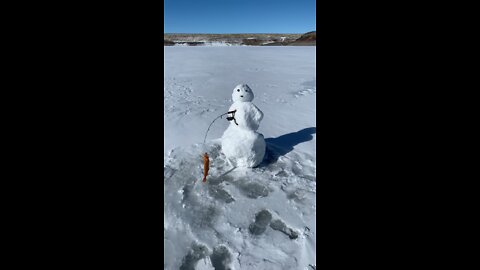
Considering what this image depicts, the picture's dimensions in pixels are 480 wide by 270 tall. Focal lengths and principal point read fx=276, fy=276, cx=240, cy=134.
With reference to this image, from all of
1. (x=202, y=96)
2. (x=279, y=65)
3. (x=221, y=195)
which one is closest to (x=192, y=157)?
(x=221, y=195)

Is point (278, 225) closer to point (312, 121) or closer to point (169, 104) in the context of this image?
point (312, 121)

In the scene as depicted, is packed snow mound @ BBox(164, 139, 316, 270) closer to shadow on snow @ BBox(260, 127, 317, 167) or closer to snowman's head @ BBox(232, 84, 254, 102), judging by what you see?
shadow on snow @ BBox(260, 127, 317, 167)

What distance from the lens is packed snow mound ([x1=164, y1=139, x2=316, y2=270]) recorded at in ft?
8.82

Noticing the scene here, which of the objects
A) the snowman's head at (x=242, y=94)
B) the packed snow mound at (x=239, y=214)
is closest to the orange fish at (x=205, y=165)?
the packed snow mound at (x=239, y=214)

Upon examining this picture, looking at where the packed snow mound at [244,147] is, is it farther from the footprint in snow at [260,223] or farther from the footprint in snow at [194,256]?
the footprint in snow at [194,256]

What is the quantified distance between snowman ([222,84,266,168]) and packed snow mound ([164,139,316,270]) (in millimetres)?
209

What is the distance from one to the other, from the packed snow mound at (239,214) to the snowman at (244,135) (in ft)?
0.69

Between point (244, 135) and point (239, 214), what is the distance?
113 cm

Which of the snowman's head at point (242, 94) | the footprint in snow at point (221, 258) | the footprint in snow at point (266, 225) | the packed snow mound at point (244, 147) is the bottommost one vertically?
the footprint in snow at point (221, 258)

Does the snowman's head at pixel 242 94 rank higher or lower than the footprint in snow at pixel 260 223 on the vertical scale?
higher

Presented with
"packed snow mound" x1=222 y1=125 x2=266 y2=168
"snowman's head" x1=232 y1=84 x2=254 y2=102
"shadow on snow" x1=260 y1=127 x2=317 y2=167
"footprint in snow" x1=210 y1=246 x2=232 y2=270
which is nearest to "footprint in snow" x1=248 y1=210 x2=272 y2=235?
"footprint in snow" x1=210 y1=246 x2=232 y2=270

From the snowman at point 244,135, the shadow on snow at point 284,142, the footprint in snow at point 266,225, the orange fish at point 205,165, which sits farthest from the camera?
the shadow on snow at point 284,142

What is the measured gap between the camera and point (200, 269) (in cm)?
257

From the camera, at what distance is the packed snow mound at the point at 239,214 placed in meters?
2.69
